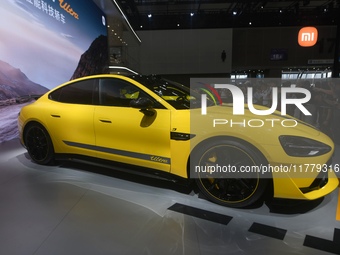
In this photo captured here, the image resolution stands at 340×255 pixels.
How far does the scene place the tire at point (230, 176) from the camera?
2137 mm

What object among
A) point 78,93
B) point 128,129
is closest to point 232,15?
point 78,93

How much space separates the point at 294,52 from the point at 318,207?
16599 millimetres

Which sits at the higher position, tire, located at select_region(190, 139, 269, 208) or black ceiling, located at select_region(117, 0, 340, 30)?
black ceiling, located at select_region(117, 0, 340, 30)

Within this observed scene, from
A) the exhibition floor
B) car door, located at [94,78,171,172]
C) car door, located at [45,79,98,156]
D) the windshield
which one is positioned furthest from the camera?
car door, located at [45,79,98,156]

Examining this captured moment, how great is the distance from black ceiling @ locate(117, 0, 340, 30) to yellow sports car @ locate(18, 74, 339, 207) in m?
13.2

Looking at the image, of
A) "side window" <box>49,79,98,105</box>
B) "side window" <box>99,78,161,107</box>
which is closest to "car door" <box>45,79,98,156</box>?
"side window" <box>49,79,98,105</box>

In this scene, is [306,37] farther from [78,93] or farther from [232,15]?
[78,93]

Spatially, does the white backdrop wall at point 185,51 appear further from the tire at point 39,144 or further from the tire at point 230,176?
the tire at point 230,176

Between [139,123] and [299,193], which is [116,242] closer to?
[139,123]

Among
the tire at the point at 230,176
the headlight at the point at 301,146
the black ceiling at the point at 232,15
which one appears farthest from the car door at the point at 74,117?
the black ceiling at the point at 232,15

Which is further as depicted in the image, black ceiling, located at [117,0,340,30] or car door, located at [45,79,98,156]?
black ceiling, located at [117,0,340,30]

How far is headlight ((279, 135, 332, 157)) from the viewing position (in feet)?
6.67

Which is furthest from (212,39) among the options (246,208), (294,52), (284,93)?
(246,208)

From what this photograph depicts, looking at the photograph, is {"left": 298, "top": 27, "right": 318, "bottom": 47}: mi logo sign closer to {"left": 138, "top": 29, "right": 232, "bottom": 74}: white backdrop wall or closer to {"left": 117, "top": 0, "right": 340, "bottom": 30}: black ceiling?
{"left": 117, "top": 0, "right": 340, "bottom": 30}: black ceiling
